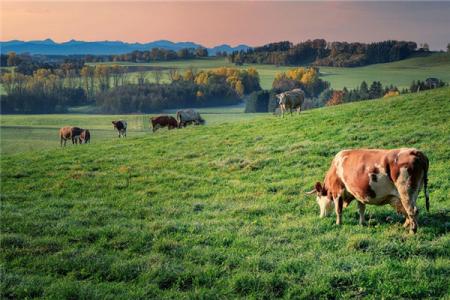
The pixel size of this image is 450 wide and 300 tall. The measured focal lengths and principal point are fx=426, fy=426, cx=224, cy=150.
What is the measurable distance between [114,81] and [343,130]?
128791mm

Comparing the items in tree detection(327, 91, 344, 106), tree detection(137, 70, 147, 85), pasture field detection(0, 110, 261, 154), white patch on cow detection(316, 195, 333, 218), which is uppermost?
tree detection(137, 70, 147, 85)

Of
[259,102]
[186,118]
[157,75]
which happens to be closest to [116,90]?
[157,75]

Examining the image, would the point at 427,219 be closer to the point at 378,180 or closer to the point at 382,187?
the point at 382,187

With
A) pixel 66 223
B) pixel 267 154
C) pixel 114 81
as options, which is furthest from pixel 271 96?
pixel 66 223

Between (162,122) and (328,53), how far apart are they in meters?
125

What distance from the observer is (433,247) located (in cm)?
856

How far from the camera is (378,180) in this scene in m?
9.81

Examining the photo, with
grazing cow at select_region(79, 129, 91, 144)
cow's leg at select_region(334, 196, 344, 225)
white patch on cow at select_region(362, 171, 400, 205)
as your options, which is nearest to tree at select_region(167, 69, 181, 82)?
grazing cow at select_region(79, 129, 91, 144)

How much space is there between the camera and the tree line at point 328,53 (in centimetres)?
13950

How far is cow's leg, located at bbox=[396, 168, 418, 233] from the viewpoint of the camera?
9.30 meters

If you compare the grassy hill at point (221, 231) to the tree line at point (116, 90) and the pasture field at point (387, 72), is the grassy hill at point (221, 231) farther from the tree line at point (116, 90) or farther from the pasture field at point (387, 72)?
the tree line at point (116, 90)

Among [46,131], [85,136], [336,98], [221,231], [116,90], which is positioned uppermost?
[116,90]

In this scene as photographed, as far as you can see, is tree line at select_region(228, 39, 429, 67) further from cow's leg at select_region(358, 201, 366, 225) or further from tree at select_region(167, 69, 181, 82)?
cow's leg at select_region(358, 201, 366, 225)

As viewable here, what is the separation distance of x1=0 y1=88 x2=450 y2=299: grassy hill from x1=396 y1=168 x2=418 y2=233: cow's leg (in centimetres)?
36
